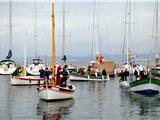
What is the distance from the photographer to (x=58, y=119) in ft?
79.4

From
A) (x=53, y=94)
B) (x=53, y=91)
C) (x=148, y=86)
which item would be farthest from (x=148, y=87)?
(x=53, y=91)

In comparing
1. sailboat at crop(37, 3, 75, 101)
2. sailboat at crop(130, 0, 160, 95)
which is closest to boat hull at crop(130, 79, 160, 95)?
sailboat at crop(130, 0, 160, 95)

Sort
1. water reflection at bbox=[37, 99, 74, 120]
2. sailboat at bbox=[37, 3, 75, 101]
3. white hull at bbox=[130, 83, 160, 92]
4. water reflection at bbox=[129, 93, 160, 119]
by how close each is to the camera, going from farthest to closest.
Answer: white hull at bbox=[130, 83, 160, 92] → sailboat at bbox=[37, 3, 75, 101] → water reflection at bbox=[129, 93, 160, 119] → water reflection at bbox=[37, 99, 74, 120]

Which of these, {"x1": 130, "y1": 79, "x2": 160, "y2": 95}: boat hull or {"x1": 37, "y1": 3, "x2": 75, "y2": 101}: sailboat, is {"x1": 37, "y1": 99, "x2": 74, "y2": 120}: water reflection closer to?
{"x1": 37, "y1": 3, "x2": 75, "y2": 101}: sailboat

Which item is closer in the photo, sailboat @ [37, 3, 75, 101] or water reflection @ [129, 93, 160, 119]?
water reflection @ [129, 93, 160, 119]

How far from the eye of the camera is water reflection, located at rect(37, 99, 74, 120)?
25.4m

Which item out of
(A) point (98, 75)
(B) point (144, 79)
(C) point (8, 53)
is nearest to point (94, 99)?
(B) point (144, 79)

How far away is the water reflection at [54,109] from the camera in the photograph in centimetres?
2538

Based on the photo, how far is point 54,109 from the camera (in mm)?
28688

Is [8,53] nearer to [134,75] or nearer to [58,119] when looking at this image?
[134,75]

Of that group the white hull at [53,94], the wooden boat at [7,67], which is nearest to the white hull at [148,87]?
the white hull at [53,94]

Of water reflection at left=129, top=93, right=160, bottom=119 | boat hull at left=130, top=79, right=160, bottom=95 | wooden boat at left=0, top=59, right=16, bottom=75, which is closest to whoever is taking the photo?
water reflection at left=129, top=93, right=160, bottom=119

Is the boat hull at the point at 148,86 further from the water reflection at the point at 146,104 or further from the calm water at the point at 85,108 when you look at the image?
the calm water at the point at 85,108

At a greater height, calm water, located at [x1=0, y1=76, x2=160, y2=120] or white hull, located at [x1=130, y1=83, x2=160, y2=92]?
white hull, located at [x1=130, y1=83, x2=160, y2=92]
